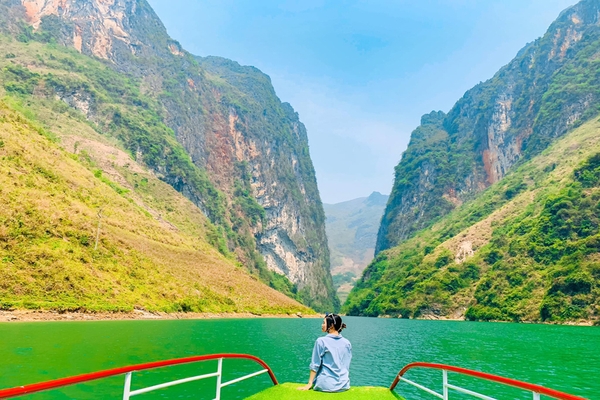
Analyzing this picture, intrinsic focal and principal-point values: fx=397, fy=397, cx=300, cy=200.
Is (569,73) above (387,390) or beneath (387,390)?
above

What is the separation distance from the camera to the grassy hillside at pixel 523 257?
70.9 metres

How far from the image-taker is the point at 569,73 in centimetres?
16275

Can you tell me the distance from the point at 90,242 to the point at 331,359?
57.8 metres

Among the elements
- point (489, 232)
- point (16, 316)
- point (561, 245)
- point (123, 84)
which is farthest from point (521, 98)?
point (16, 316)

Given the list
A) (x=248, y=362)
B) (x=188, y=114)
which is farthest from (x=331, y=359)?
(x=188, y=114)

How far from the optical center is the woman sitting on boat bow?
711cm

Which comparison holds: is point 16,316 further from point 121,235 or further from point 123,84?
point 123,84

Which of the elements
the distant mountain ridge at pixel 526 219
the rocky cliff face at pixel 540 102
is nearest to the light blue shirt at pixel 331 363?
the distant mountain ridge at pixel 526 219

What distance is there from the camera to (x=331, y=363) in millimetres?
7199

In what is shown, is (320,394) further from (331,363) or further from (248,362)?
(248,362)

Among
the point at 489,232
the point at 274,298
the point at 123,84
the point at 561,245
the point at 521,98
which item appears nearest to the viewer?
the point at 561,245

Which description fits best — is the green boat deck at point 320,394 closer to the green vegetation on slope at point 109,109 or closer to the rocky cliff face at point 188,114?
the green vegetation on slope at point 109,109

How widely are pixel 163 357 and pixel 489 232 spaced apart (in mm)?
115724

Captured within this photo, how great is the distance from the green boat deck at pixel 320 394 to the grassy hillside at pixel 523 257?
73117mm
